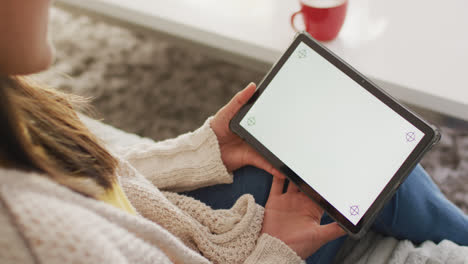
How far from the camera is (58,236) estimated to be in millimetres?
365

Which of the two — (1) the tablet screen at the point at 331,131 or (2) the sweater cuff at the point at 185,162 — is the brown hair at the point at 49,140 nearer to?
(2) the sweater cuff at the point at 185,162

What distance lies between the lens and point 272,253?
60cm

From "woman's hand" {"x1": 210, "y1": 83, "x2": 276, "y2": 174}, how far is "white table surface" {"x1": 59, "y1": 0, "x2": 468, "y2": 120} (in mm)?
135

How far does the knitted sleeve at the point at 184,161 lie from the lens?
0.69m

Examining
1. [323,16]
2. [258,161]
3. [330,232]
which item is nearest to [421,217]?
[330,232]

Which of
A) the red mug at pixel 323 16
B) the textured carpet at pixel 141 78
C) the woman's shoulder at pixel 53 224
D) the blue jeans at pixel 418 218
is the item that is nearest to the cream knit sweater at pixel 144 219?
the woman's shoulder at pixel 53 224

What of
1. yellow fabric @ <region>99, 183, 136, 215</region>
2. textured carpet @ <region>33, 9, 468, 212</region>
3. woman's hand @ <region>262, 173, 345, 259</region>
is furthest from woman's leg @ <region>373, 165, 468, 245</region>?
textured carpet @ <region>33, 9, 468, 212</region>

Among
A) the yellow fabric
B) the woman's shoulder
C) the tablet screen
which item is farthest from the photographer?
the tablet screen

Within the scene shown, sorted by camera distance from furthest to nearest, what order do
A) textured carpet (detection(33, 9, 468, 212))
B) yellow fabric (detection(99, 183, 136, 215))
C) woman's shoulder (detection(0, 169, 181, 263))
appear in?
textured carpet (detection(33, 9, 468, 212)) → yellow fabric (detection(99, 183, 136, 215)) → woman's shoulder (detection(0, 169, 181, 263))

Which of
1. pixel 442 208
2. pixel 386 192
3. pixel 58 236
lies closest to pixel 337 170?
pixel 386 192

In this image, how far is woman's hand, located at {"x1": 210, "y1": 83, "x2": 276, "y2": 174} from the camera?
68 cm

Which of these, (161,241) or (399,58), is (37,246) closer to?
(161,241)

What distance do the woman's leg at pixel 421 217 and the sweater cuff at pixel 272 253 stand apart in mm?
172

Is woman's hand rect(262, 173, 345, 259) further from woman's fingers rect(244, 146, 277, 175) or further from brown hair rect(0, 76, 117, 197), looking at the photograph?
brown hair rect(0, 76, 117, 197)
